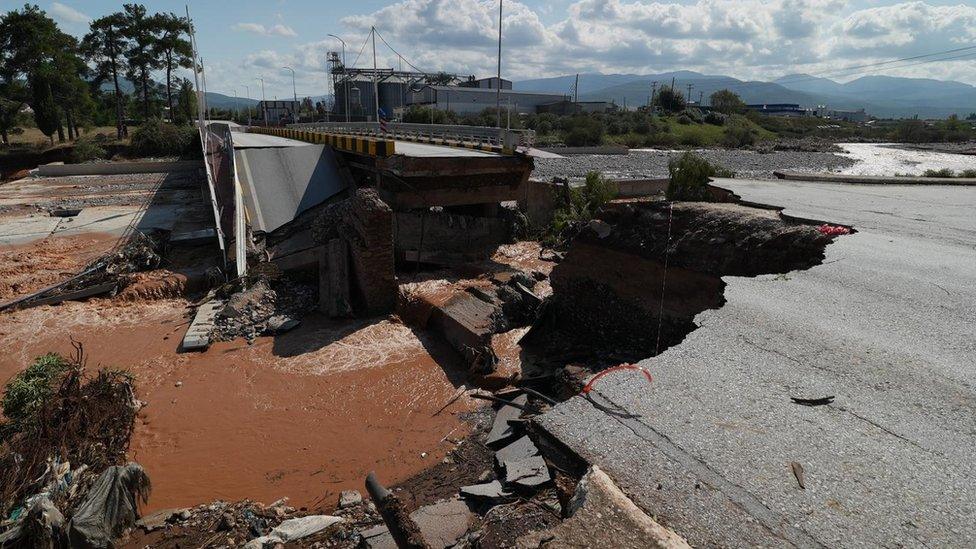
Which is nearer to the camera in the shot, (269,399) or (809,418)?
(809,418)

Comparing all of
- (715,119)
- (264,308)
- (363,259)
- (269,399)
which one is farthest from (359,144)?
(715,119)

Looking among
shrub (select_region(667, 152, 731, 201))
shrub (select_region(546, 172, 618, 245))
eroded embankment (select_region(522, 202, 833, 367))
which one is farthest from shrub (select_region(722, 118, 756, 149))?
eroded embankment (select_region(522, 202, 833, 367))

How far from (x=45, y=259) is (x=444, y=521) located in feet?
51.8

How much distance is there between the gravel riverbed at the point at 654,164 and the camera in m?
28.5

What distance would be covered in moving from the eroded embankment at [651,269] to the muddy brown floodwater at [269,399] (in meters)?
2.15

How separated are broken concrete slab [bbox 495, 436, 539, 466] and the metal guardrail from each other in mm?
12148

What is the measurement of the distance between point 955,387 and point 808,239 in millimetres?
3246

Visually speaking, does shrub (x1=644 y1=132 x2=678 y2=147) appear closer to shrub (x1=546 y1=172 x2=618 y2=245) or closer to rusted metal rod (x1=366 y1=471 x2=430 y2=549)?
shrub (x1=546 y1=172 x2=618 y2=245)

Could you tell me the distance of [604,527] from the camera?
2664 millimetres

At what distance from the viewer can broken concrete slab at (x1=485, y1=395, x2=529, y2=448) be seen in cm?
574

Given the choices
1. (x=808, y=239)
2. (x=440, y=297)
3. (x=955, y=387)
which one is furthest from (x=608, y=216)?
(x=955, y=387)

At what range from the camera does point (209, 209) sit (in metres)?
21.0

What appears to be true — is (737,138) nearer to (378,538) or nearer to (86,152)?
(86,152)

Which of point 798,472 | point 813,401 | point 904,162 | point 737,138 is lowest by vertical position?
point 798,472
